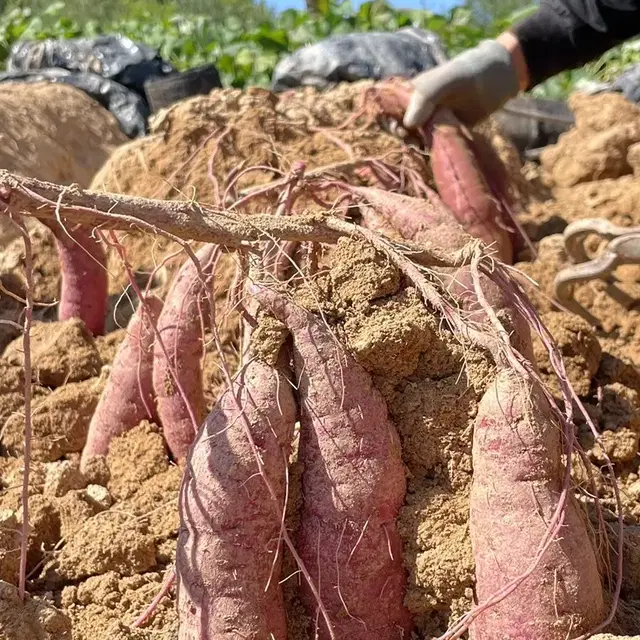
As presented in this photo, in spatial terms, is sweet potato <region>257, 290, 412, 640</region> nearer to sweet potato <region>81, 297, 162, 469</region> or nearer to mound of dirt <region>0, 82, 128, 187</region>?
sweet potato <region>81, 297, 162, 469</region>

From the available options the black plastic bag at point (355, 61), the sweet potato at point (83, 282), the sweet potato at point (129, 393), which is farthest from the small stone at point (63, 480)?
the black plastic bag at point (355, 61)

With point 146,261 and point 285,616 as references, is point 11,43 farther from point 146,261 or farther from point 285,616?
point 285,616

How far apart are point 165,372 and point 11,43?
26.6 feet

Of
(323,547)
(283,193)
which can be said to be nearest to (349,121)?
(283,193)

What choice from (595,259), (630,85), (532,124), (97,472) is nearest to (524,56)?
(595,259)

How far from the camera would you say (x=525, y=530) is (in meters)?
1.65

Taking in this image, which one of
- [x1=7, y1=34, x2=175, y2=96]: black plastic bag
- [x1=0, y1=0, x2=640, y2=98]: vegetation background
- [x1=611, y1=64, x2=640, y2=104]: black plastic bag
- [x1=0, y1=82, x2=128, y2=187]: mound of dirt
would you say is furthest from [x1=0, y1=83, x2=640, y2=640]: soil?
[x1=0, y1=0, x2=640, y2=98]: vegetation background

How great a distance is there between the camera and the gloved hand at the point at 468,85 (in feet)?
12.5

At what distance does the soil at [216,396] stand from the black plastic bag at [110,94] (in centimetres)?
238

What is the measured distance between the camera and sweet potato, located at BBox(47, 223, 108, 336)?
313 centimetres

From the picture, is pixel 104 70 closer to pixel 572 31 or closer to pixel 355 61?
pixel 355 61

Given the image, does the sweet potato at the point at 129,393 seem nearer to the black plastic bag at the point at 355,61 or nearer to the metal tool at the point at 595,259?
the metal tool at the point at 595,259

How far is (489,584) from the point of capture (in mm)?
1675

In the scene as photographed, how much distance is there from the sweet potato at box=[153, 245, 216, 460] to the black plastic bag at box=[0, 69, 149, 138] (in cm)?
405
